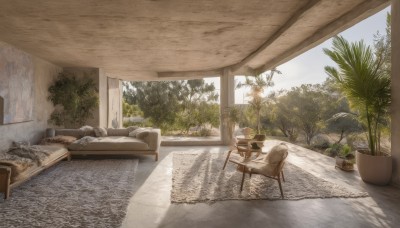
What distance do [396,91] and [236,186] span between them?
291 cm

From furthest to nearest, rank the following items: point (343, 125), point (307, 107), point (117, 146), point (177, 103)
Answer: point (177, 103)
point (307, 107)
point (343, 125)
point (117, 146)

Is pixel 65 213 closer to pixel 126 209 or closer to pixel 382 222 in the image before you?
pixel 126 209

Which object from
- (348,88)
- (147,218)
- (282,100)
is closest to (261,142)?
(348,88)

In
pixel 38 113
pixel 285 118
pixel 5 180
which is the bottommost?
pixel 5 180

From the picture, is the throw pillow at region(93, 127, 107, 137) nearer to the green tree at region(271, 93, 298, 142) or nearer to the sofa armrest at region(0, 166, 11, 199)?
the sofa armrest at region(0, 166, 11, 199)

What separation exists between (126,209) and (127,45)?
11.8 ft

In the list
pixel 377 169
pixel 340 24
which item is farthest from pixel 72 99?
pixel 377 169

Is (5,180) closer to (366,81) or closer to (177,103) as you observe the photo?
(366,81)

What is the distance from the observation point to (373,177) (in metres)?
3.88

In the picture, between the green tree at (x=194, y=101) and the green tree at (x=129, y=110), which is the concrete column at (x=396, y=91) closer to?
the green tree at (x=194, y=101)

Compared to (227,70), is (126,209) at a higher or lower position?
lower

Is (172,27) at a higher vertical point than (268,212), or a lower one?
higher

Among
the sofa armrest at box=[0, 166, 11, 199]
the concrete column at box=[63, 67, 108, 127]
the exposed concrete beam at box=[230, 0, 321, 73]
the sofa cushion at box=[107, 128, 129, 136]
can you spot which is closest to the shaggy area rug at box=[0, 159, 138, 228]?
the sofa armrest at box=[0, 166, 11, 199]

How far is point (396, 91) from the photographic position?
12.1 feet
